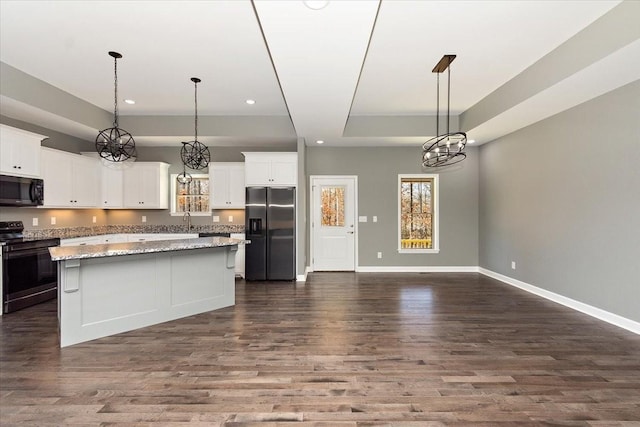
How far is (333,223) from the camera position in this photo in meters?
6.54

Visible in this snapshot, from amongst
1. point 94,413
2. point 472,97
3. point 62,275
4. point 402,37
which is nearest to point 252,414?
point 94,413

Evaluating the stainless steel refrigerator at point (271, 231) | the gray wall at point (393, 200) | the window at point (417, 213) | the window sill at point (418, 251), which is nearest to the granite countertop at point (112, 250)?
the stainless steel refrigerator at point (271, 231)

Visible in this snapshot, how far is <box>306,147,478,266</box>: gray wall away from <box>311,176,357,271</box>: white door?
174mm

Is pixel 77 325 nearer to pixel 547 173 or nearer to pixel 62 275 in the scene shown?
pixel 62 275

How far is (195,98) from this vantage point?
4.57 metres

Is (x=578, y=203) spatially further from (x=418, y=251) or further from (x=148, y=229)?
(x=148, y=229)

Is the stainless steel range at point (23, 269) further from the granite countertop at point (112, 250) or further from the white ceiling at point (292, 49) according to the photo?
the white ceiling at point (292, 49)

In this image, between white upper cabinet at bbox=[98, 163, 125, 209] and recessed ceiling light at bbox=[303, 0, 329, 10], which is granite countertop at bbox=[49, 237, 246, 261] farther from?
white upper cabinet at bbox=[98, 163, 125, 209]

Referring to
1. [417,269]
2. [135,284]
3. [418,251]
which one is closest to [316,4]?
[135,284]

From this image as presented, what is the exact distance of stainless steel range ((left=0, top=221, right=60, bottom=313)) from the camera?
12.5ft

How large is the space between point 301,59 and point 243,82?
1.60 meters

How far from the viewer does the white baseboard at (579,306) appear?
3285 millimetres

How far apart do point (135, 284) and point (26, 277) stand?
2.06 meters

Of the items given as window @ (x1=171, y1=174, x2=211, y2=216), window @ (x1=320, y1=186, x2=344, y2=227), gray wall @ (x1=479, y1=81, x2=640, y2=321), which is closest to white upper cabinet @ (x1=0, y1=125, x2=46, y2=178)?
window @ (x1=171, y1=174, x2=211, y2=216)
